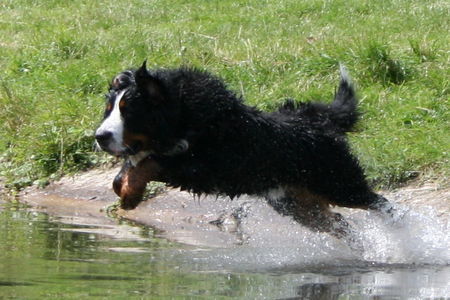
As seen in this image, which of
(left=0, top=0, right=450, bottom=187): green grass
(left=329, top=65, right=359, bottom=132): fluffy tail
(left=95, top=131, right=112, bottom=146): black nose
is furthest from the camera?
(left=0, top=0, right=450, bottom=187): green grass

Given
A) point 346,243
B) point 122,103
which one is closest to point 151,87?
point 122,103

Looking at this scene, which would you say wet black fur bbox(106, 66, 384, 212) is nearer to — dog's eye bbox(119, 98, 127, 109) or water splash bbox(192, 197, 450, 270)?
dog's eye bbox(119, 98, 127, 109)

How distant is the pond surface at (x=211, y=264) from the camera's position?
5199 millimetres

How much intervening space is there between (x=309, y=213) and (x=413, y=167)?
53.7 inches

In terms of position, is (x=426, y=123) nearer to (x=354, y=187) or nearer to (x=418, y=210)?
(x=418, y=210)

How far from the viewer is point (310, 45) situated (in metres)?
11.0

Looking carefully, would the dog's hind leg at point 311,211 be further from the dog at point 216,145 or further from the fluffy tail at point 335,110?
the fluffy tail at point 335,110

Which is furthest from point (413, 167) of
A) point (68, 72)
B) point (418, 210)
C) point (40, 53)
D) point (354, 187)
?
point (40, 53)

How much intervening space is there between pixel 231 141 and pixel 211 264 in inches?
31.6

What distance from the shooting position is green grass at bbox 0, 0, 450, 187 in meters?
9.05

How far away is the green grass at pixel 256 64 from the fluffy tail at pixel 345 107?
0.57 meters

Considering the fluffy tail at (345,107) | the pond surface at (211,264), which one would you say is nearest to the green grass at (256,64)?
the fluffy tail at (345,107)

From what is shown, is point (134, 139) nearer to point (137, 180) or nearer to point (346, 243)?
point (137, 180)

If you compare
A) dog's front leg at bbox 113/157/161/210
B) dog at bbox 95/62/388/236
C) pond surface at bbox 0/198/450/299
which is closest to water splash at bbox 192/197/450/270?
pond surface at bbox 0/198/450/299
